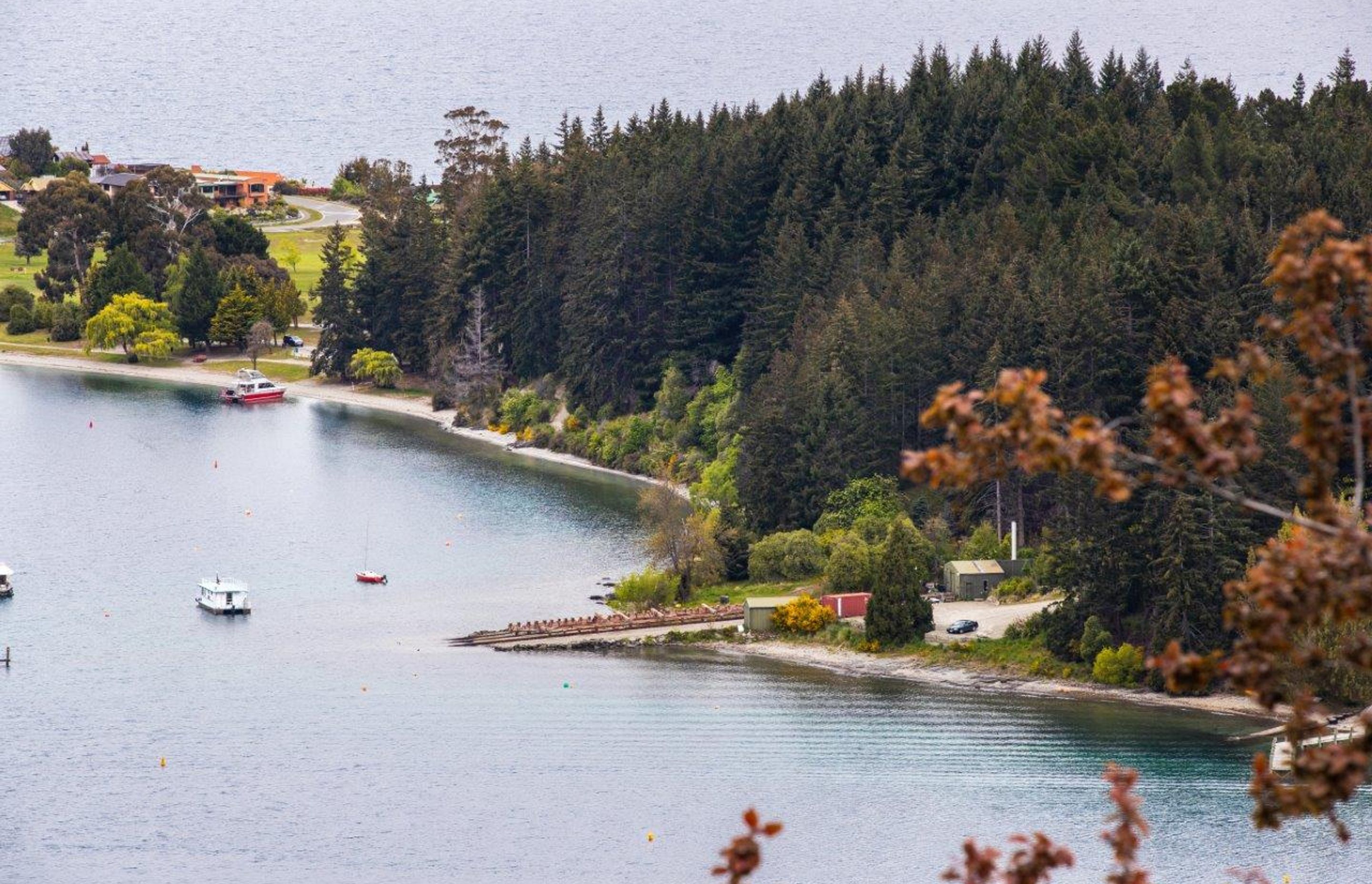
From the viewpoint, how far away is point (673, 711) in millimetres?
79625

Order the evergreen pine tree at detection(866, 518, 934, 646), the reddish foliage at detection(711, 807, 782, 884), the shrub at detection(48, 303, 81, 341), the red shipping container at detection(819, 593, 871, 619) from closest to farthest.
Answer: the reddish foliage at detection(711, 807, 782, 884)
the evergreen pine tree at detection(866, 518, 934, 646)
the red shipping container at detection(819, 593, 871, 619)
the shrub at detection(48, 303, 81, 341)

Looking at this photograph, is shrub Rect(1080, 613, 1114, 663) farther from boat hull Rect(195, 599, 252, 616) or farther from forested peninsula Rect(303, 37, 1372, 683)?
boat hull Rect(195, 599, 252, 616)

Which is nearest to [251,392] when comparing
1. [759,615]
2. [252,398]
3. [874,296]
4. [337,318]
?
[252,398]

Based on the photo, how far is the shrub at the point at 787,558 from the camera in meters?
97.4

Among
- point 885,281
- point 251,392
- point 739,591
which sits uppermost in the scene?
point 885,281

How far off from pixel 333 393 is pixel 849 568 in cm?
7540

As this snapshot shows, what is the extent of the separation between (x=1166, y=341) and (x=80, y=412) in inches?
3223

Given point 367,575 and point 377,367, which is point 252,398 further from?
point 367,575

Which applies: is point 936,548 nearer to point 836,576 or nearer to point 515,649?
point 836,576

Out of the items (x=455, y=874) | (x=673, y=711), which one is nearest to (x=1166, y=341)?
(x=673, y=711)

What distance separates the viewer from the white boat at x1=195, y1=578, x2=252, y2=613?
317ft

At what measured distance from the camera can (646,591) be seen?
95.2m

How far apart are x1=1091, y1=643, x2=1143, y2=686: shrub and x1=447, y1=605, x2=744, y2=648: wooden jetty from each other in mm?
18245

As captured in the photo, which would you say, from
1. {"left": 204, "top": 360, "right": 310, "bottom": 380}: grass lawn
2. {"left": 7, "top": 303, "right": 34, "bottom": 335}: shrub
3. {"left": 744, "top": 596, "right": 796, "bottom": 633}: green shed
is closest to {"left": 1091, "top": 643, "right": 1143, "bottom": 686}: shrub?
{"left": 744, "top": 596, "right": 796, "bottom": 633}: green shed
